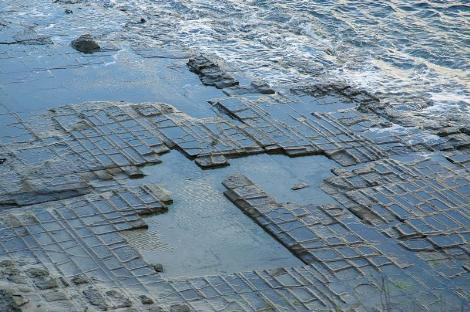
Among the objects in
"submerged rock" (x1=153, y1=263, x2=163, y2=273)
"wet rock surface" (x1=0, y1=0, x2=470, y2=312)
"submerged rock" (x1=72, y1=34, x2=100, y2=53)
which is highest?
"submerged rock" (x1=72, y1=34, x2=100, y2=53)

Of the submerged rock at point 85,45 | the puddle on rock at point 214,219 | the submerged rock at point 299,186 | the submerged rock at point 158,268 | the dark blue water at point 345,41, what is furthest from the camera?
the submerged rock at point 85,45

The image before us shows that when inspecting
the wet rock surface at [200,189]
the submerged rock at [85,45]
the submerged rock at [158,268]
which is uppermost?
the submerged rock at [85,45]

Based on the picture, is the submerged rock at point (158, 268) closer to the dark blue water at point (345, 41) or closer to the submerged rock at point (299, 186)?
the submerged rock at point (299, 186)

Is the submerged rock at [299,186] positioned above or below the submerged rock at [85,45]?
below

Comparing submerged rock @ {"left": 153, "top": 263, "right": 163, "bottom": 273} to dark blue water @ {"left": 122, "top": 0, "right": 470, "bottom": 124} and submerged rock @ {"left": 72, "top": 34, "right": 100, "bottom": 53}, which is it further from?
submerged rock @ {"left": 72, "top": 34, "right": 100, "bottom": 53}

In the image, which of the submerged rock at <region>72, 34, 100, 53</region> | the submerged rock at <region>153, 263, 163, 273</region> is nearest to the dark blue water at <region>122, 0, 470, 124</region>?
the submerged rock at <region>72, 34, 100, 53</region>

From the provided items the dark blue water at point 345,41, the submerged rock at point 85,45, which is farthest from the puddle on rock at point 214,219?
the submerged rock at point 85,45
